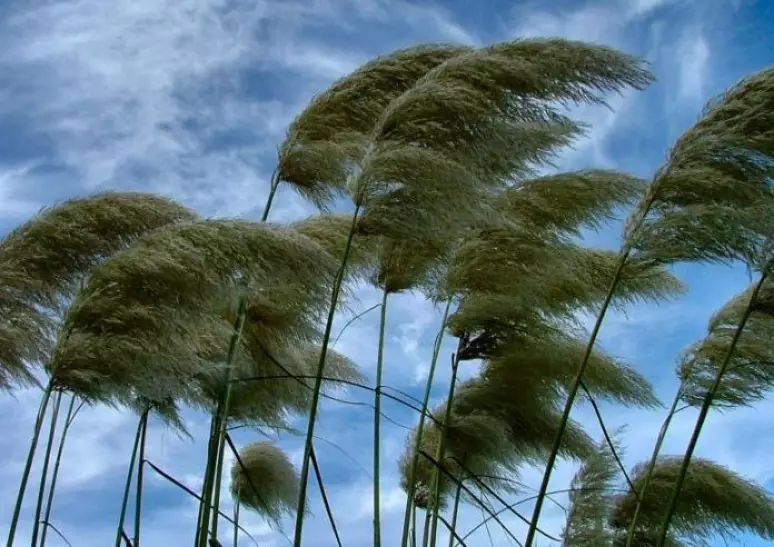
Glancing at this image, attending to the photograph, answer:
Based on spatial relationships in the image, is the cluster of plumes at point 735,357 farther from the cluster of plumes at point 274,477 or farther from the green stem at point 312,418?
the cluster of plumes at point 274,477

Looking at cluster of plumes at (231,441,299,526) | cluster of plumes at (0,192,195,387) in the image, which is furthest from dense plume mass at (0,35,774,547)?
cluster of plumes at (231,441,299,526)

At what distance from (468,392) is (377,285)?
0.63m

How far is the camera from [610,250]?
402 centimetres

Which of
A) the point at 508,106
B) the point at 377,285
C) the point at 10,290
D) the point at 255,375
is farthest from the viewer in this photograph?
the point at 377,285

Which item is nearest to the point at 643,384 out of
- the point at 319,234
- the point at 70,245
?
the point at 319,234

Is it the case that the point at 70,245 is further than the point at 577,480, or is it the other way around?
the point at 577,480

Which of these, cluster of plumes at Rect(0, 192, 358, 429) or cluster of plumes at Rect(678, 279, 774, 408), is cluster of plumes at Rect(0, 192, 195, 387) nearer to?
cluster of plumes at Rect(0, 192, 358, 429)

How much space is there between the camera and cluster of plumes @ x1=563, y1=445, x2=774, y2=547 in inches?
162

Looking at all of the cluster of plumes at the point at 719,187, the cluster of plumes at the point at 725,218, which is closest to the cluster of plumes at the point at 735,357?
the cluster of plumes at the point at 725,218

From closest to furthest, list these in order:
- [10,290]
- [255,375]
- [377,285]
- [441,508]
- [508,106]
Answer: [508,106] → [10,290] → [255,375] → [377,285] → [441,508]

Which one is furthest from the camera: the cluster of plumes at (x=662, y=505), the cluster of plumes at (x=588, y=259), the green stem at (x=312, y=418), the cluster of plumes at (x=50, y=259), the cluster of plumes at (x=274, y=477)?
the cluster of plumes at (x=274, y=477)

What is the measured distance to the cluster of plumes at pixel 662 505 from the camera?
13.5ft

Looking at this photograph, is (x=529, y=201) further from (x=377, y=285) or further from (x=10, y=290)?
(x=10, y=290)

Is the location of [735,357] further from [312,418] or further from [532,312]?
[312,418]
